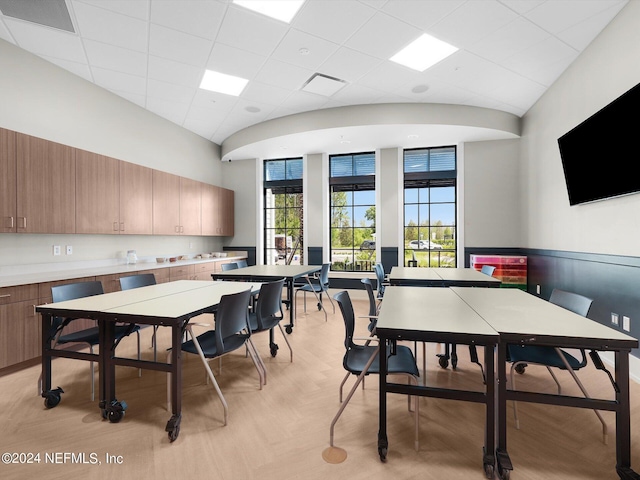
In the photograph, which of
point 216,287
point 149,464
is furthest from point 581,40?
point 149,464

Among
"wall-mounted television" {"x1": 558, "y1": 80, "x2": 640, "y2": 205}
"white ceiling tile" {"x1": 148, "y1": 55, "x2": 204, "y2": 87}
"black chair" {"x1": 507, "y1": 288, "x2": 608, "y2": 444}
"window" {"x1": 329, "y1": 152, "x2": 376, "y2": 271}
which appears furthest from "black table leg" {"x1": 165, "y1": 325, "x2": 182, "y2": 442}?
"window" {"x1": 329, "y1": 152, "x2": 376, "y2": 271}

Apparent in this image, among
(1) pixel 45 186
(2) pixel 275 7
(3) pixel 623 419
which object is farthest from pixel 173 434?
(2) pixel 275 7

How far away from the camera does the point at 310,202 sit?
6980 millimetres

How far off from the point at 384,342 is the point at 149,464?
1502 millimetres

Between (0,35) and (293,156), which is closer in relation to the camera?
→ (0,35)

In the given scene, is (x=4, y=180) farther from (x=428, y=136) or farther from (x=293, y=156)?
(x=428, y=136)

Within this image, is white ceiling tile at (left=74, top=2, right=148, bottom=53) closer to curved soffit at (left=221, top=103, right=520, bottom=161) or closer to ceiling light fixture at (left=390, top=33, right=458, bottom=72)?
curved soffit at (left=221, top=103, right=520, bottom=161)

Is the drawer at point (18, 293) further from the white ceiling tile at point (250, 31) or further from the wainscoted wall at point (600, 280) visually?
the wainscoted wall at point (600, 280)

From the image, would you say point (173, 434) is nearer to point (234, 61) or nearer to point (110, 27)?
point (110, 27)

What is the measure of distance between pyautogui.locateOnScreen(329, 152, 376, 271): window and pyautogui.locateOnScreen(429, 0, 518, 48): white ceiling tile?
11.1 ft

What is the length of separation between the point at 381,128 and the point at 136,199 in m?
4.15

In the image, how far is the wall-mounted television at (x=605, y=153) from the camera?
275cm

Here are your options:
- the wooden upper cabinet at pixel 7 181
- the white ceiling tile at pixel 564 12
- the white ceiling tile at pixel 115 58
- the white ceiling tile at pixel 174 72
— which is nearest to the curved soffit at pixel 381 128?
the white ceiling tile at pixel 174 72

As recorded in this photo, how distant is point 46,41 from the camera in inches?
134
